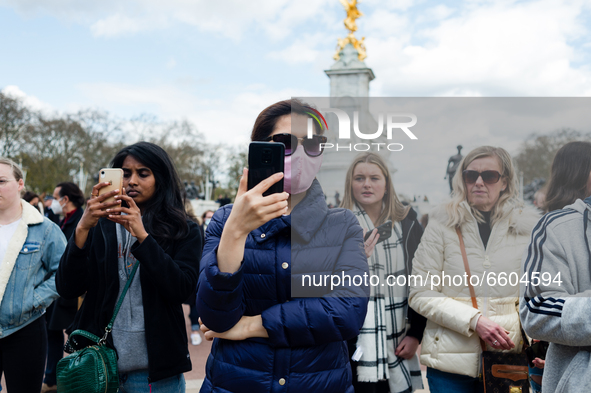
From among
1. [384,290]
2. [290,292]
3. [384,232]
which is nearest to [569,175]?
[384,232]

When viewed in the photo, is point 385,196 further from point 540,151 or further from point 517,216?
point 540,151

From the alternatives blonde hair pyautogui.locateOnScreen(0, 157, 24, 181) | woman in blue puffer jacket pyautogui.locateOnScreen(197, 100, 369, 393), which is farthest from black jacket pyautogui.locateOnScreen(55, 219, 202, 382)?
blonde hair pyautogui.locateOnScreen(0, 157, 24, 181)

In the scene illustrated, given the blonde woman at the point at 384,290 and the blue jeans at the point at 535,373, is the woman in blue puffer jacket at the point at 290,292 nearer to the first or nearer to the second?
the blonde woman at the point at 384,290

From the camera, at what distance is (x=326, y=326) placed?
1674 mm

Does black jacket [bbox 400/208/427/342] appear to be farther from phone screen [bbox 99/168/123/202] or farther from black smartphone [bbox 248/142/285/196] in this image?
phone screen [bbox 99/168/123/202]

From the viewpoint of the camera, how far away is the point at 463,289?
7.82 ft

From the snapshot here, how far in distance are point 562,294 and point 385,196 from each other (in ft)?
2.83

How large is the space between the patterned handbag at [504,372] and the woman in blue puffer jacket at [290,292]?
94cm

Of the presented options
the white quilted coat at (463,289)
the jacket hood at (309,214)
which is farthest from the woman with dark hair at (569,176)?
the jacket hood at (309,214)

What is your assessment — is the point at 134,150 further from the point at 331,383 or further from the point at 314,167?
the point at 331,383

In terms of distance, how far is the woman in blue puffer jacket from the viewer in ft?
5.42

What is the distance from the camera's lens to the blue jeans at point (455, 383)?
2.57 meters

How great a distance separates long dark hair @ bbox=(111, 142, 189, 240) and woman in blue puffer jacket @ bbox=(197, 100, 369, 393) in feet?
2.44

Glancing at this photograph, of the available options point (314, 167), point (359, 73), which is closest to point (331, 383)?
point (314, 167)
